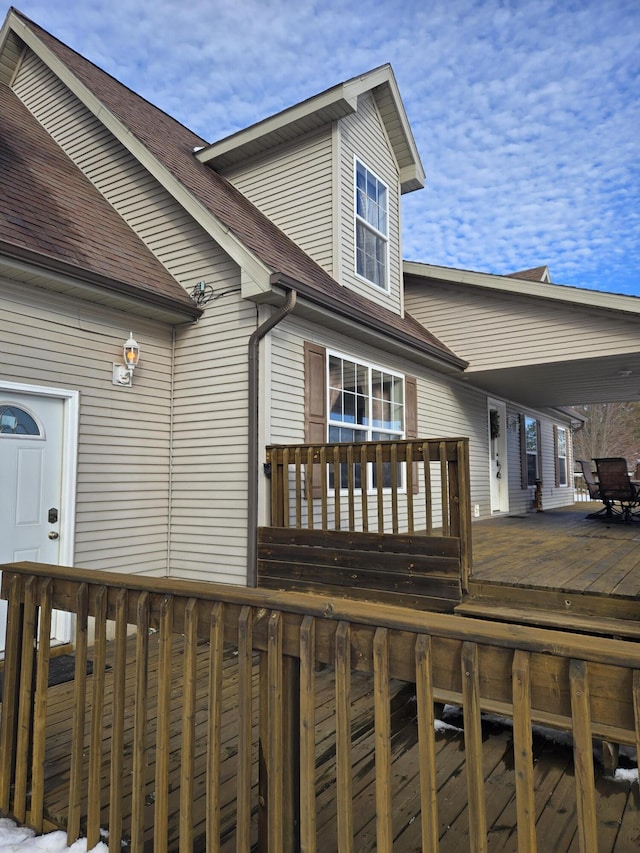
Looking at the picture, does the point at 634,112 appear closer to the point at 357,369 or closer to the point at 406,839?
the point at 357,369

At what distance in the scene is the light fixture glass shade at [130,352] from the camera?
17.0 ft

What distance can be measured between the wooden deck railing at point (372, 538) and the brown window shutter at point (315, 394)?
0.46m

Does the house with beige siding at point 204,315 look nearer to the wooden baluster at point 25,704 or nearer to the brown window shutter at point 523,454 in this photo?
the wooden baluster at point 25,704

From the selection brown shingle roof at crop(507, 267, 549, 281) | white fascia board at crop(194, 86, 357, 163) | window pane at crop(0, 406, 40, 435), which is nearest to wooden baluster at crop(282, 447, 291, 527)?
window pane at crop(0, 406, 40, 435)

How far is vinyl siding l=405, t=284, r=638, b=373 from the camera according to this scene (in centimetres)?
714

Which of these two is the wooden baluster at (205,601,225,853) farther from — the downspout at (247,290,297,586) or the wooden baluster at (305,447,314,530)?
the downspout at (247,290,297,586)

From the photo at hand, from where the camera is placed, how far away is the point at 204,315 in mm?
5652

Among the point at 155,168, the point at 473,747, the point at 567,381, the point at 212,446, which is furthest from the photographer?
the point at 567,381

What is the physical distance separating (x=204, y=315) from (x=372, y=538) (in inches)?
115

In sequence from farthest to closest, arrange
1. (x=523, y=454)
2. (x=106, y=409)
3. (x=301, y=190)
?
(x=523, y=454)
(x=301, y=190)
(x=106, y=409)

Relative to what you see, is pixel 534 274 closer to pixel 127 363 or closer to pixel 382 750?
pixel 127 363

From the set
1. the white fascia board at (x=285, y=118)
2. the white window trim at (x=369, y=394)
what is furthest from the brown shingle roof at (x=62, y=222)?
the white fascia board at (x=285, y=118)

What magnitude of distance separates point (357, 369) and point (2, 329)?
12.2ft

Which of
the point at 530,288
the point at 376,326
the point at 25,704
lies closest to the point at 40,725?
the point at 25,704
